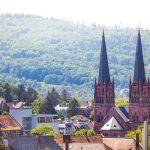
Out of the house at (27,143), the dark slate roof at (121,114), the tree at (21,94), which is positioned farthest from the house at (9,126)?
the tree at (21,94)

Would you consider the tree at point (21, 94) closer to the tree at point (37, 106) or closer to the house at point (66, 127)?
the tree at point (37, 106)

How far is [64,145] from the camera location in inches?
2628

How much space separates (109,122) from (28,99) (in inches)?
1723

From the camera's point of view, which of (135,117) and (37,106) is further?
(37,106)

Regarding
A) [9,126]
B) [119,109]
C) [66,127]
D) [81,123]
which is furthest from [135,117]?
[81,123]

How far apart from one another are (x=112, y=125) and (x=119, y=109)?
428 cm

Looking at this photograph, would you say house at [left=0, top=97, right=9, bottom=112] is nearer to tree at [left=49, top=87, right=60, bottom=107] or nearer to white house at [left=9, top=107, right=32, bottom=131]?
white house at [left=9, top=107, right=32, bottom=131]

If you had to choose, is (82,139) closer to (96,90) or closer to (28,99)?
(96,90)

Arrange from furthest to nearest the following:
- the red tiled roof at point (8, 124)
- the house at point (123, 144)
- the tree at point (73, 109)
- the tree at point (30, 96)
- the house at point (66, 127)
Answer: the tree at point (73, 109) → the tree at point (30, 96) → the house at point (66, 127) → the red tiled roof at point (8, 124) → the house at point (123, 144)

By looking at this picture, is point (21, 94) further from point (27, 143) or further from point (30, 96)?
point (27, 143)

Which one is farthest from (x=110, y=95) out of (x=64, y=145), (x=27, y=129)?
(x=64, y=145)

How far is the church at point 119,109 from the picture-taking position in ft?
372

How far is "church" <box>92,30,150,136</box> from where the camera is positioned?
113375 mm

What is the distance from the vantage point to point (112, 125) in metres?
114
